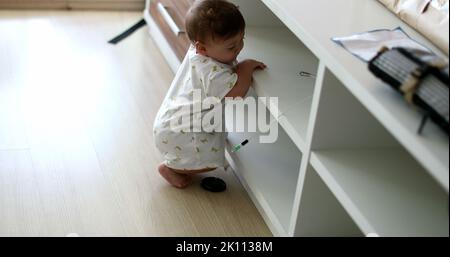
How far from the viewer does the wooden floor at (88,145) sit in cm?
169

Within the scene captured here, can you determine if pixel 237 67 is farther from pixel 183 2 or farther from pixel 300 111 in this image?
pixel 183 2

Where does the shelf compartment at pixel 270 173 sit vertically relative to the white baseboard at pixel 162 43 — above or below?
above

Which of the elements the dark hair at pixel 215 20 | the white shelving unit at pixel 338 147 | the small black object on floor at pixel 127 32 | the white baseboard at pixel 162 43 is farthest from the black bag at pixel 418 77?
the small black object on floor at pixel 127 32

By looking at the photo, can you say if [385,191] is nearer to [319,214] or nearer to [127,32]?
[319,214]

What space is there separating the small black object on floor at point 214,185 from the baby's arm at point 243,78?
0.27 metres

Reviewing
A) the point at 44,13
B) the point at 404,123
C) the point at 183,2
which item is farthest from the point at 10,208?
the point at 44,13

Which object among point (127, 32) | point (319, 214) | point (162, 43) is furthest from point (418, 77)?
point (127, 32)

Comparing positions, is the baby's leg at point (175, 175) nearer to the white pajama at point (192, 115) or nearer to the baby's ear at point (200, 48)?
the white pajama at point (192, 115)

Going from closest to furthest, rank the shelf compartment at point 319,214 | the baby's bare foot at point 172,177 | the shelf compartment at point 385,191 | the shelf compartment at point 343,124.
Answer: the shelf compartment at point 385,191 < the shelf compartment at point 343,124 < the shelf compartment at point 319,214 < the baby's bare foot at point 172,177

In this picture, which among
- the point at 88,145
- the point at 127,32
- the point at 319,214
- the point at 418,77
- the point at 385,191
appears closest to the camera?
the point at 418,77

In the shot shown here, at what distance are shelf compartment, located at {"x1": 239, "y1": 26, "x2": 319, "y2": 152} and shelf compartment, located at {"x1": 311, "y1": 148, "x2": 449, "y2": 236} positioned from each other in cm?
12

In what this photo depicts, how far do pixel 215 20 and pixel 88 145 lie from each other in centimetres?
57

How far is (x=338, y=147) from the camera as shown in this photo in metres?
1.49

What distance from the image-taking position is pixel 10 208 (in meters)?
1.68
